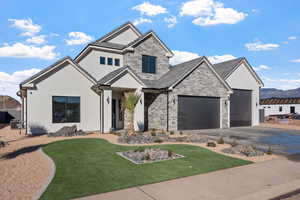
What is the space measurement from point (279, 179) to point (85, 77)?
14204 millimetres

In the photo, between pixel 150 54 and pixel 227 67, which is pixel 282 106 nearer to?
pixel 227 67

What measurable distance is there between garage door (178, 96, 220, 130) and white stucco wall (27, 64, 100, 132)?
7586 mm

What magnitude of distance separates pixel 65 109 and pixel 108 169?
10220mm

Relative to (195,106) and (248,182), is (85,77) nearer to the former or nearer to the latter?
(195,106)

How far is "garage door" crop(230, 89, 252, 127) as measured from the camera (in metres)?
21.0

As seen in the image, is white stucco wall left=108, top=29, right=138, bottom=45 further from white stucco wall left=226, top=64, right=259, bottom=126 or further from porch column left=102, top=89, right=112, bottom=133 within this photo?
white stucco wall left=226, top=64, right=259, bottom=126

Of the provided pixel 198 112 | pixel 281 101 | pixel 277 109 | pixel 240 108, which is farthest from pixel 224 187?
pixel 281 101

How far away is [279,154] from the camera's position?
8633 millimetres

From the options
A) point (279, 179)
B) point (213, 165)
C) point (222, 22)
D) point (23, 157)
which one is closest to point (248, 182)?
point (279, 179)

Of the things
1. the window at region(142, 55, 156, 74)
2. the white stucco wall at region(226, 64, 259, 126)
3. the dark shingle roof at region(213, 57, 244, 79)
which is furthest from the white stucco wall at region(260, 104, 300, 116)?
the window at region(142, 55, 156, 74)

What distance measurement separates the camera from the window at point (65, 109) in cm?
1431

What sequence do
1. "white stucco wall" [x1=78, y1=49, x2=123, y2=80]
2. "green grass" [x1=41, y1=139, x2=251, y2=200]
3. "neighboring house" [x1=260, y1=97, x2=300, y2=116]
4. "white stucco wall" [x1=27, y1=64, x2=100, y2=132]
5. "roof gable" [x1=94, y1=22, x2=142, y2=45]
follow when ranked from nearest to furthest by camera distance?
1. "green grass" [x1=41, y1=139, x2=251, y2=200]
2. "white stucco wall" [x1=27, y1=64, x2=100, y2=132]
3. "white stucco wall" [x1=78, y1=49, x2=123, y2=80]
4. "roof gable" [x1=94, y1=22, x2=142, y2=45]
5. "neighboring house" [x1=260, y1=97, x2=300, y2=116]

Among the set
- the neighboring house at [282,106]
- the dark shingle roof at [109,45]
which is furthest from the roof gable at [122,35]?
the neighboring house at [282,106]

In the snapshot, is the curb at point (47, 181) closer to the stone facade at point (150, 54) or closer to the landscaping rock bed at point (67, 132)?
the landscaping rock bed at point (67, 132)
